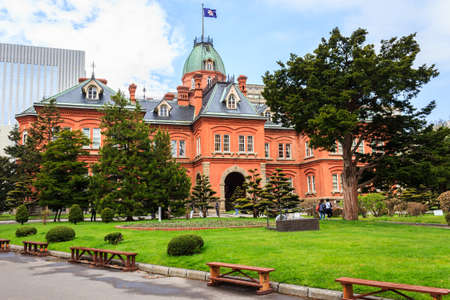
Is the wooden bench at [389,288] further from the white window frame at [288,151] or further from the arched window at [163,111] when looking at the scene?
the white window frame at [288,151]

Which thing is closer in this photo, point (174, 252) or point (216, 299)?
point (216, 299)

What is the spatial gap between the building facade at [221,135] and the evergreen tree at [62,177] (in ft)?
27.5

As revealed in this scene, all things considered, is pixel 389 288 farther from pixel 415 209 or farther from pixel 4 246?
pixel 415 209

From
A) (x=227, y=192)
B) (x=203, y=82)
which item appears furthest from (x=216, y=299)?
(x=203, y=82)

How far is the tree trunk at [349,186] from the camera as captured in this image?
23.6 metres

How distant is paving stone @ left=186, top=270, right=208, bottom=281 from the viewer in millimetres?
9461

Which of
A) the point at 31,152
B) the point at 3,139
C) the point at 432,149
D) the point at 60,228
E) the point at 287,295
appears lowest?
the point at 287,295

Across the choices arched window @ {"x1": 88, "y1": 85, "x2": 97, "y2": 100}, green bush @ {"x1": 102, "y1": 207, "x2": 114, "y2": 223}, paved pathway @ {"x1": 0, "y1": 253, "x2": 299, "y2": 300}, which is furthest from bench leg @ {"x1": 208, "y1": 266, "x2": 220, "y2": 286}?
arched window @ {"x1": 88, "y1": 85, "x2": 97, "y2": 100}

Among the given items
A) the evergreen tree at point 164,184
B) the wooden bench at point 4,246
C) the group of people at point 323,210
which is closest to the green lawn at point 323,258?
the wooden bench at point 4,246

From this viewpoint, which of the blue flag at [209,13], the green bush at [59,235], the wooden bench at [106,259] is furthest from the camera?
the blue flag at [209,13]

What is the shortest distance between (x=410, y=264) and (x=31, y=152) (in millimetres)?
34303

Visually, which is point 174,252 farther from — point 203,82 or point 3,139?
point 3,139

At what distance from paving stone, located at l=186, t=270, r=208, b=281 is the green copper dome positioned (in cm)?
5227

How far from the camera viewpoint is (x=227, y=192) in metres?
46.1
